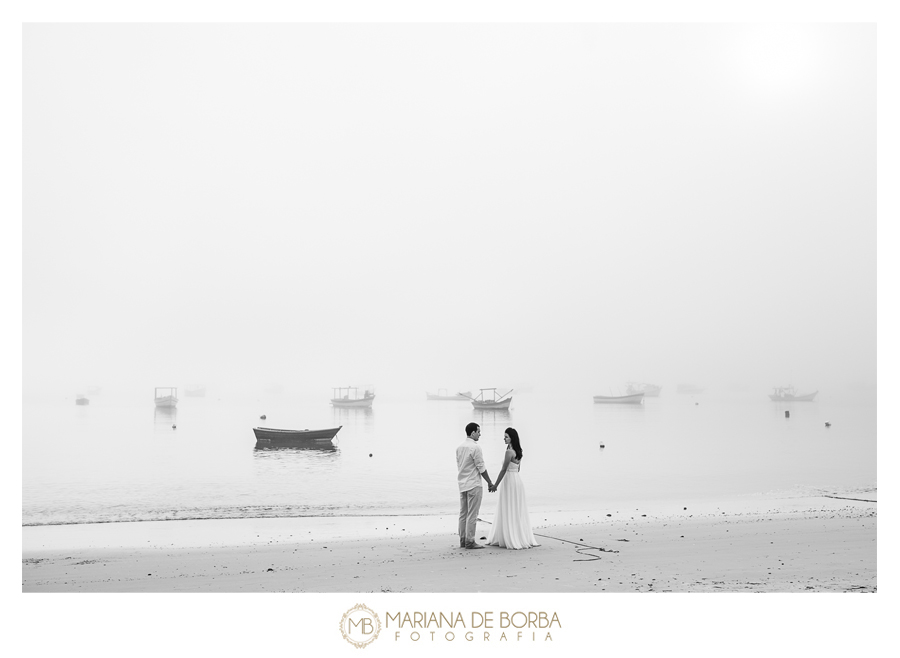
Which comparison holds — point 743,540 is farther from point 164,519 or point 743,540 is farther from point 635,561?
point 164,519

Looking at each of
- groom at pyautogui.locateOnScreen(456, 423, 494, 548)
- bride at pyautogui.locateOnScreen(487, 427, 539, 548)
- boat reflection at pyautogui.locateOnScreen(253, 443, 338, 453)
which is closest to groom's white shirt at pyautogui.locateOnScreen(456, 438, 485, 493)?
groom at pyautogui.locateOnScreen(456, 423, 494, 548)

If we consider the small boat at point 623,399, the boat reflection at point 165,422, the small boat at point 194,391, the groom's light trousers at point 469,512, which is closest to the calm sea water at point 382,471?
the groom's light trousers at point 469,512

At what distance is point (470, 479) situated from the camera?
25.3ft

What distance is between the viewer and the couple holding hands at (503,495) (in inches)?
303

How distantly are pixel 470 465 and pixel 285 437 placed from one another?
2941 centimetres

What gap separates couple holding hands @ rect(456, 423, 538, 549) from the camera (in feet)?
25.3

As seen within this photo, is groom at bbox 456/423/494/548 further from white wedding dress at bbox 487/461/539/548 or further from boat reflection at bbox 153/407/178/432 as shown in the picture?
boat reflection at bbox 153/407/178/432

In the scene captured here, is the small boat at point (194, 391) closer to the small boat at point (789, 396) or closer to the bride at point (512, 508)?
the small boat at point (789, 396)

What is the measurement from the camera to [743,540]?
859cm

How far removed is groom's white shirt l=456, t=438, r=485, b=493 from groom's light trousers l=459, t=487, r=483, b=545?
0.07m

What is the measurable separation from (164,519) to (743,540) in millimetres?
9714
